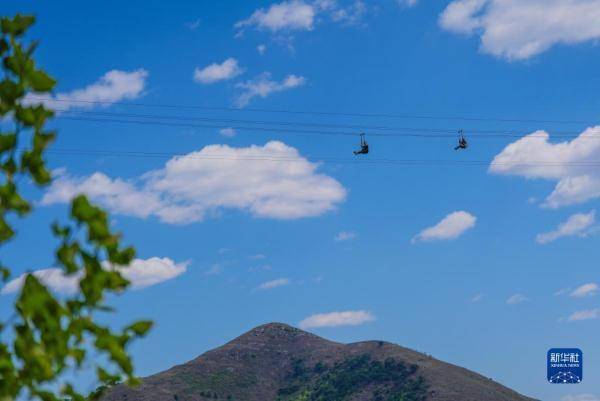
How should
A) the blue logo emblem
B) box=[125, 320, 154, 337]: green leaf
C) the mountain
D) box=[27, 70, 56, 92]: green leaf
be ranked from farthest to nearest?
the mountain < the blue logo emblem < box=[27, 70, 56, 92]: green leaf < box=[125, 320, 154, 337]: green leaf

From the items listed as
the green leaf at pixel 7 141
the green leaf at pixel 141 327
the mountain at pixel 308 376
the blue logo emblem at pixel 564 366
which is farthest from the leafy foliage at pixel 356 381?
the green leaf at pixel 7 141

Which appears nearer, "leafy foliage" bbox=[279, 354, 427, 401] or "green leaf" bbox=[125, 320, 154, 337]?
"green leaf" bbox=[125, 320, 154, 337]

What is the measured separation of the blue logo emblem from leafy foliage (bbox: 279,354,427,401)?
56.7 metres

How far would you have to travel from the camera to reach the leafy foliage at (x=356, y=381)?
118 m

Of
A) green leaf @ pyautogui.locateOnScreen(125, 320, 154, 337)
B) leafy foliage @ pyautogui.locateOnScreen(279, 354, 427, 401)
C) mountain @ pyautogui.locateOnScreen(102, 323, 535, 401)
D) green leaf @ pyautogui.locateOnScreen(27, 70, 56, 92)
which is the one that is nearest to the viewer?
green leaf @ pyautogui.locateOnScreen(125, 320, 154, 337)

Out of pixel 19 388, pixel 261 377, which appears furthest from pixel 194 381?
pixel 19 388

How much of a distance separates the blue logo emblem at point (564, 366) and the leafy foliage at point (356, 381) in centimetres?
5673

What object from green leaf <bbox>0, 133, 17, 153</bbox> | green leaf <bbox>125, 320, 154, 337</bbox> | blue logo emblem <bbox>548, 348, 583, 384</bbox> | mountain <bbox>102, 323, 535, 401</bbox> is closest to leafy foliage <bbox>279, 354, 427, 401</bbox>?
mountain <bbox>102, 323, 535, 401</bbox>

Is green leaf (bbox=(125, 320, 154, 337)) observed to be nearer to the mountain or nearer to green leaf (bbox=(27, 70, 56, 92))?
green leaf (bbox=(27, 70, 56, 92))

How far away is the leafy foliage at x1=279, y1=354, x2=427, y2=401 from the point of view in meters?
118

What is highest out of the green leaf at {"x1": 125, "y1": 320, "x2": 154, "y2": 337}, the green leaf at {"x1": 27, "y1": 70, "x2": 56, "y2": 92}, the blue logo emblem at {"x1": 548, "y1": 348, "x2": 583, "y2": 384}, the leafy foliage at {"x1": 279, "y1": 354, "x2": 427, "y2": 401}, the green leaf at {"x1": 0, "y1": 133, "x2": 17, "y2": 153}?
the leafy foliage at {"x1": 279, "y1": 354, "x2": 427, "y2": 401}

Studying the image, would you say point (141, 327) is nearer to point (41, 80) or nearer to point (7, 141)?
point (7, 141)

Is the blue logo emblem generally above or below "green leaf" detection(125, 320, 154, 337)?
above

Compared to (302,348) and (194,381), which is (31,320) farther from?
(302,348)
